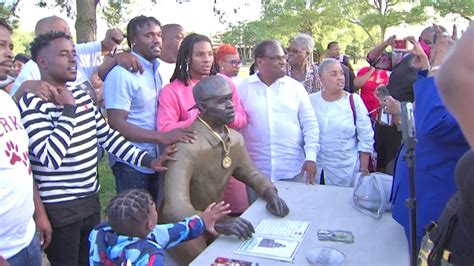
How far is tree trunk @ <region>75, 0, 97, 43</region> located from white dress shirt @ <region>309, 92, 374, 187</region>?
471 cm

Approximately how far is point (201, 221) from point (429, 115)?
3.62 ft

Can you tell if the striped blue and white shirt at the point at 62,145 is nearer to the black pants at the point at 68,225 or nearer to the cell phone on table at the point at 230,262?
the black pants at the point at 68,225

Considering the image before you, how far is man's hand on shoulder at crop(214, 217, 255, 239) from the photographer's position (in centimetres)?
208

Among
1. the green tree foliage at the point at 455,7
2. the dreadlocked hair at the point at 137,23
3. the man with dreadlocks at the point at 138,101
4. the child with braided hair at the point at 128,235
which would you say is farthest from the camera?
the green tree foliage at the point at 455,7

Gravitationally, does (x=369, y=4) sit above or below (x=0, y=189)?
above

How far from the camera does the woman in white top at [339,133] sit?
11.6 ft

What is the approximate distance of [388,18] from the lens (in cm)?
2245

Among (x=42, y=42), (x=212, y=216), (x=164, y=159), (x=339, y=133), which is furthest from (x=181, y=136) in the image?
(x=339, y=133)

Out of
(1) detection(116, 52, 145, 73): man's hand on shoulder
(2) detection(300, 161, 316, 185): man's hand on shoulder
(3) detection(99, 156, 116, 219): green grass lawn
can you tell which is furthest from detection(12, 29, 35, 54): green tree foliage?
(2) detection(300, 161, 316, 185): man's hand on shoulder

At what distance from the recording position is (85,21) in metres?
7.02

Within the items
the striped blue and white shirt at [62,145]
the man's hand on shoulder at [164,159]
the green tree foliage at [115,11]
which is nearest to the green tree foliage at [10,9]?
the green tree foliage at [115,11]

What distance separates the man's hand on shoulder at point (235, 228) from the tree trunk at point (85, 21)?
18.5 ft

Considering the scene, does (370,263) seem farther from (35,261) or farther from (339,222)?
(35,261)

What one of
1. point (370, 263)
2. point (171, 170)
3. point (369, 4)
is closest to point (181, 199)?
point (171, 170)
